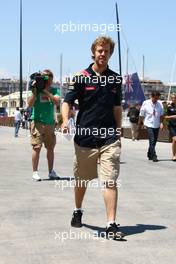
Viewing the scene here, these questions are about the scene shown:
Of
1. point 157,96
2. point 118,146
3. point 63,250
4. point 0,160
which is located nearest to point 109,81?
point 118,146

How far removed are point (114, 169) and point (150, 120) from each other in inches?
350

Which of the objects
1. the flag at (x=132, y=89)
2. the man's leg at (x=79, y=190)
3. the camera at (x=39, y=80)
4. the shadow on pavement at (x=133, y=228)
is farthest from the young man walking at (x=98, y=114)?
the flag at (x=132, y=89)

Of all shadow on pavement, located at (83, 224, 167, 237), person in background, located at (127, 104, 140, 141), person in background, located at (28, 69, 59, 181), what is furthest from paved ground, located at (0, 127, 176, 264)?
person in background, located at (127, 104, 140, 141)

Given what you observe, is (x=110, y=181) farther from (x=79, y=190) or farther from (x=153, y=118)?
(x=153, y=118)

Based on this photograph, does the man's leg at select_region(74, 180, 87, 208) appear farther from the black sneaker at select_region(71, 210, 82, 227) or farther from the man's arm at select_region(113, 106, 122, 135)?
the man's arm at select_region(113, 106, 122, 135)

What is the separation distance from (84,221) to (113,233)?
32.9 inches

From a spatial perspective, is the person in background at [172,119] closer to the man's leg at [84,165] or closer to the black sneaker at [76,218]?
the black sneaker at [76,218]

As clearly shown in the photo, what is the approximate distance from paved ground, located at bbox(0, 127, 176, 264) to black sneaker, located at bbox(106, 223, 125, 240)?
0.08m

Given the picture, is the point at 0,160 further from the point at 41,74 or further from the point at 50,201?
the point at 50,201

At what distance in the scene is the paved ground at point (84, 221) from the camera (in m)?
4.86

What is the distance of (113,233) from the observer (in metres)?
5.44

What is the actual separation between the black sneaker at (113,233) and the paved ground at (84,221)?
0.08m

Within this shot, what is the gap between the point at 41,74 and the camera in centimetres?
908

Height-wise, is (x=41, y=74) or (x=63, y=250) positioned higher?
(x=41, y=74)
